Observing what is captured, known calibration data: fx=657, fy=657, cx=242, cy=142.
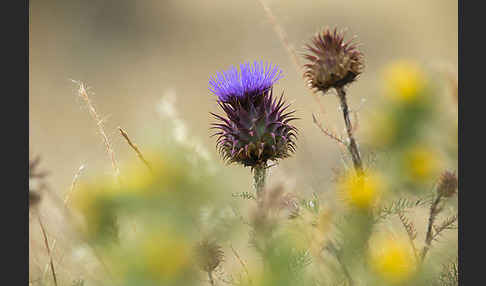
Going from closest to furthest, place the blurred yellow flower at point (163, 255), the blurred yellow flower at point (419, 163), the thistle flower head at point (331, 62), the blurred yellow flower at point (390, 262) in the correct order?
the blurred yellow flower at point (163, 255), the blurred yellow flower at point (390, 262), the blurred yellow flower at point (419, 163), the thistle flower head at point (331, 62)

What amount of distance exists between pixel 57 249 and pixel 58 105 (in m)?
9.63

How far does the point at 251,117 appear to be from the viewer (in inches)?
122

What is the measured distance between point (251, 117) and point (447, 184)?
97 centimetres

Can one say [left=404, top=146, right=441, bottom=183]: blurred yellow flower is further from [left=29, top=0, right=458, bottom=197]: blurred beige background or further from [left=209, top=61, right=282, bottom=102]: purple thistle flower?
[left=29, top=0, right=458, bottom=197]: blurred beige background

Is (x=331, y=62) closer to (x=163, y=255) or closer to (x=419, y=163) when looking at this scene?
(x=419, y=163)

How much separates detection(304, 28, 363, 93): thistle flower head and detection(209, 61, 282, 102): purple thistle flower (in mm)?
181

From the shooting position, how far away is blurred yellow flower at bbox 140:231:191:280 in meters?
1.23

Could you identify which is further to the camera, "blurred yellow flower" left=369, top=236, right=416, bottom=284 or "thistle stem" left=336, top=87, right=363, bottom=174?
"thistle stem" left=336, top=87, right=363, bottom=174

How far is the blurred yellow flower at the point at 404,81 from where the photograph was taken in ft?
6.43

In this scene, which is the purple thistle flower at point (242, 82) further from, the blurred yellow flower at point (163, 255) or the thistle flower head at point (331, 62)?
the blurred yellow flower at point (163, 255)

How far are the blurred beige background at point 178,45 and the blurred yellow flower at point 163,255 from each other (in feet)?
30.5

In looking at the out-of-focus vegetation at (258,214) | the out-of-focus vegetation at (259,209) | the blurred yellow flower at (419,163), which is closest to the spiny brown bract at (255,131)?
the out-of-focus vegetation at (259,209)

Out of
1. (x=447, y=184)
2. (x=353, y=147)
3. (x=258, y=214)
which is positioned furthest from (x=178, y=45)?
(x=258, y=214)

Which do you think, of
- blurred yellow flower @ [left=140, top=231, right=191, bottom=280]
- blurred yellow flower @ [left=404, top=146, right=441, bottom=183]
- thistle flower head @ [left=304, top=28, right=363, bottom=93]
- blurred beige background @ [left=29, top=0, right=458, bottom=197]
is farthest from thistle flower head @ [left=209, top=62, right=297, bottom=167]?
blurred beige background @ [left=29, top=0, right=458, bottom=197]
